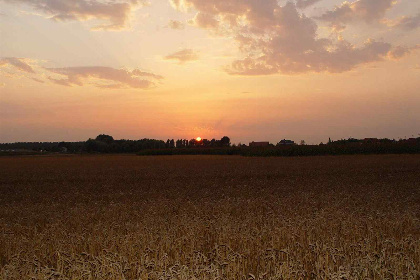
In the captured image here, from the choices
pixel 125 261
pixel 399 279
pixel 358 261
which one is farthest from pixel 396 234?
pixel 125 261

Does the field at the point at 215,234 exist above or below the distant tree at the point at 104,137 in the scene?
below

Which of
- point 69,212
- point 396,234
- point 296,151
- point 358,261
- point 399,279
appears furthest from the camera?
point 296,151

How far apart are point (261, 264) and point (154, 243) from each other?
247cm

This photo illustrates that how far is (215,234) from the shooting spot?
30.3ft

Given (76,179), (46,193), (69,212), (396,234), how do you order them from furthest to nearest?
(76,179) < (46,193) < (69,212) < (396,234)

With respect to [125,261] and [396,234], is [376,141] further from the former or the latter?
[125,261]

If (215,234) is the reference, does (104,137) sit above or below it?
above

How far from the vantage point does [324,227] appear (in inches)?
382

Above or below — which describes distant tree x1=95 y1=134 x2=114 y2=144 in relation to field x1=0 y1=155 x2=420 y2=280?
above

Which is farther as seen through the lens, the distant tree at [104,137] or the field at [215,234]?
the distant tree at [104,137]

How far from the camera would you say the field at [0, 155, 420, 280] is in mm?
6414

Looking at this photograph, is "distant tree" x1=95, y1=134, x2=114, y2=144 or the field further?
"distant tree" x1=95, y1=134, x2=114, y2=144

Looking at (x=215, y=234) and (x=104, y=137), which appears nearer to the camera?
(x=215, y=234)

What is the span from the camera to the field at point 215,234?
6.41 meters
